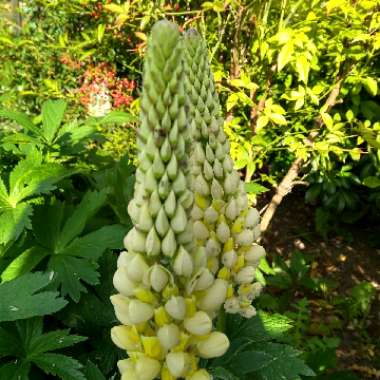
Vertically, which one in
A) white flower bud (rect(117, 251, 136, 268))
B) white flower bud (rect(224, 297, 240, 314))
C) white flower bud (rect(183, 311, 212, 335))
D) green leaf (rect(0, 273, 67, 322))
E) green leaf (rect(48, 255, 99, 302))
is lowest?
green leaf (rect(48, 255, 99, 302))

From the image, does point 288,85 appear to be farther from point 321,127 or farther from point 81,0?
point 81,0

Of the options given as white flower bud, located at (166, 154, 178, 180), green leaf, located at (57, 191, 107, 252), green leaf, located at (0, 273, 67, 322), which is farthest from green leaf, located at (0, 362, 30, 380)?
white flower bud, located at (166, 154, 178, 180)

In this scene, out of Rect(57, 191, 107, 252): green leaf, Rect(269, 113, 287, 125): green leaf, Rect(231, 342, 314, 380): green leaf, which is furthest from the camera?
Rect(269, 113, 287, 125): green leaf

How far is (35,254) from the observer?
1695 millimetres

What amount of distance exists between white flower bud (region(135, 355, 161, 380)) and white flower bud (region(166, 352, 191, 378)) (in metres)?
0.03

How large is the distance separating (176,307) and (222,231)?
35cm

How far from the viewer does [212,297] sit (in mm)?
982

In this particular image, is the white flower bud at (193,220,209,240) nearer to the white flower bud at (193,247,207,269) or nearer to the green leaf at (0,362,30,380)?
the white flower bud at (193,247,207,269)

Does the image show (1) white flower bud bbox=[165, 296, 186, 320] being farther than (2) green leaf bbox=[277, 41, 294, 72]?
No

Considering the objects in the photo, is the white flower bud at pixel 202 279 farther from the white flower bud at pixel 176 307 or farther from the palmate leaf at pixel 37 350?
the palmate leaf at pixel 37 350

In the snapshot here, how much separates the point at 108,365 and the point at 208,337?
0.66 meters

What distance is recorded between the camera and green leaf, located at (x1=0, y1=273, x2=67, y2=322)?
1.33 m

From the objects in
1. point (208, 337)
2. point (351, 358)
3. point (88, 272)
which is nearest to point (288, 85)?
point (351, 358)

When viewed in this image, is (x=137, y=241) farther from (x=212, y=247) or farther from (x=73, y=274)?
(x=73, y=274)
